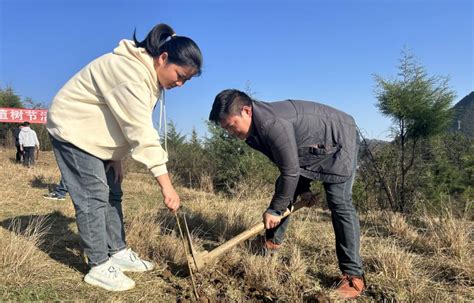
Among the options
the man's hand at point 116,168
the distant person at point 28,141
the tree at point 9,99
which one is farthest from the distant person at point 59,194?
the tree at point 9,99

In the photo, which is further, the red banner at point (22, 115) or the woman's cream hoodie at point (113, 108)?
the red banner at point (22, 115)

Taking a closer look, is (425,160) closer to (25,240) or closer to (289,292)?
(289,292)

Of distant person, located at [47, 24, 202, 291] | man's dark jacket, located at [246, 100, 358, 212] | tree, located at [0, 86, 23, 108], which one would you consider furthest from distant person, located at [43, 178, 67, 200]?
tree, located at [0, 86, 23, 108]

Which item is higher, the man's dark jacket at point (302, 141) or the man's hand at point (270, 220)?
the man's dark jacket at point (302, 141)

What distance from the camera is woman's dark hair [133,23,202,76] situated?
268 centimetres

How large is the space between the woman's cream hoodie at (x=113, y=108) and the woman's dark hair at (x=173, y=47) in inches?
2.9

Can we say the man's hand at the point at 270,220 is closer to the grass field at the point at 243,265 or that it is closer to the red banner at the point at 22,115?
the grass field at the point at 243,265

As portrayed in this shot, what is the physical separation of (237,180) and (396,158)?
4221mm

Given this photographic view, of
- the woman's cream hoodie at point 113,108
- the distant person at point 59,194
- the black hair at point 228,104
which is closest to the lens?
the woman's cream hoodie at point 113,108

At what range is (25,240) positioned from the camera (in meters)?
3.34

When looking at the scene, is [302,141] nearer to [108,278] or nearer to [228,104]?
[228,104]

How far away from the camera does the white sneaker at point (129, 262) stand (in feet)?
10.7

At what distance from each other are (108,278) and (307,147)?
1.74 m

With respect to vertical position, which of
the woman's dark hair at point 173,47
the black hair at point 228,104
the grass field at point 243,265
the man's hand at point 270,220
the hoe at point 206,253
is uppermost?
the woman's dark hair at point 173,47
